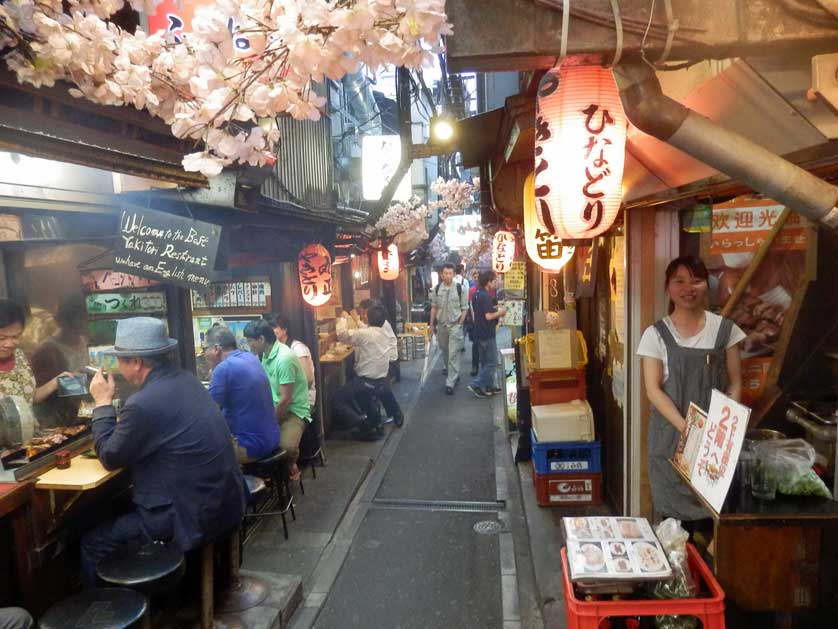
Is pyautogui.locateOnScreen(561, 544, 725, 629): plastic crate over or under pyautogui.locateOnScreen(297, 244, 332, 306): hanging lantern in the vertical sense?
under

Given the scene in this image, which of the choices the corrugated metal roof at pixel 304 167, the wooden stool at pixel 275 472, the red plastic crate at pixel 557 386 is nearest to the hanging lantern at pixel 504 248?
the corrugated metal roof at pixel 304 167

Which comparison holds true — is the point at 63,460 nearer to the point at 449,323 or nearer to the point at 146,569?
the point at 146,569

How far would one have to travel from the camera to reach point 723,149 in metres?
2.49

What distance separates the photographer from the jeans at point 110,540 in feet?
15.7

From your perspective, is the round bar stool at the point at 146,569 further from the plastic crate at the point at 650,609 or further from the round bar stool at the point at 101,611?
the plastic crate at the point at 650,609

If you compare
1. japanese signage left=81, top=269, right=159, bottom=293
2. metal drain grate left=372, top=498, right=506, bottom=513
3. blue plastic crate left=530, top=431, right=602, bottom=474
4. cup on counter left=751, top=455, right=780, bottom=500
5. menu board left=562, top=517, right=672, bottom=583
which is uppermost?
japanese signage left=81, top=269, right=159, bottom=293

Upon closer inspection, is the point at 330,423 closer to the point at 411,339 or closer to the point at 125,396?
the point at 125,396

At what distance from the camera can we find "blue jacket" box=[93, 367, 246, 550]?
4.66 m

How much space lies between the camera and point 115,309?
23.6 ft

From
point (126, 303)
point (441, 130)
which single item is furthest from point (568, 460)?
point (441, 130)

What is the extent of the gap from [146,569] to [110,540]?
2.30ft

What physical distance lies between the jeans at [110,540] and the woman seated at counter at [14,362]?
146 centimetres

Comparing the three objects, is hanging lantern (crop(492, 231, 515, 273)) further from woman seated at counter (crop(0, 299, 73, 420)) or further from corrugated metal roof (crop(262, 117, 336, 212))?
woman seated at counter (crop(0, 299, 73, 420))

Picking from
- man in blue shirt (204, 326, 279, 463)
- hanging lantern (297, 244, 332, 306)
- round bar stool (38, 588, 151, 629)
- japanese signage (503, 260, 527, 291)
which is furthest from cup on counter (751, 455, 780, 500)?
japanese signage (503, 260, 527, 291)
